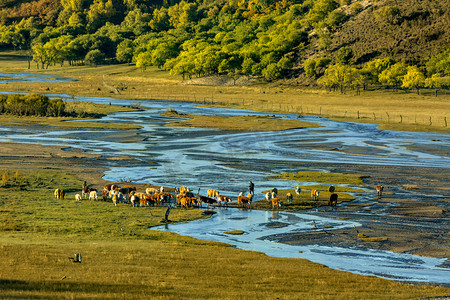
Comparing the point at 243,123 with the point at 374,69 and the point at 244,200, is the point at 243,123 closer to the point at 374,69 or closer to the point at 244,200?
the point at 244,200

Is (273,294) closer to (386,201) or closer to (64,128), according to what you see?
(386,201)

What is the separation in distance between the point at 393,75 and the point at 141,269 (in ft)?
414

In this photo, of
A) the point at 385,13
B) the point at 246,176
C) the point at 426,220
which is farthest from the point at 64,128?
the point at 385,13

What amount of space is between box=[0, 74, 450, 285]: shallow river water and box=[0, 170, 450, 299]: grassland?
8.12ft

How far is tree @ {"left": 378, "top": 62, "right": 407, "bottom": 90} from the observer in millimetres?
140125

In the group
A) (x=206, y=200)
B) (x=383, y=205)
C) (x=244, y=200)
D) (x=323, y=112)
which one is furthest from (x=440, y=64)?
(x=206, y=200)

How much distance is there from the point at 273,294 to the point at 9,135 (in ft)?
203

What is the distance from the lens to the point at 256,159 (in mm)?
61969

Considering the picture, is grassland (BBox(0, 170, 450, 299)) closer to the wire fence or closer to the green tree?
the wire fence

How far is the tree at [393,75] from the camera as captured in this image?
460ft

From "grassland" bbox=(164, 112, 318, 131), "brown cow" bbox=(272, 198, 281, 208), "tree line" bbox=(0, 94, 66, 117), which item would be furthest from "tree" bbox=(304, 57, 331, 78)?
"brown cow" bbox=(272, 198, 281, 208)

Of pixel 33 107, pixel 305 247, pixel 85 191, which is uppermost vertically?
pixel 33 107

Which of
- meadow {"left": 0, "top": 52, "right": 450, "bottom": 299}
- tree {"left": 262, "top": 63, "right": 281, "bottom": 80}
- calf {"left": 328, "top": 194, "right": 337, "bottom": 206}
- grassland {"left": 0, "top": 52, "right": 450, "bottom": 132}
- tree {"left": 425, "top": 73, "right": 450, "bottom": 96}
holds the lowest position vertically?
calf {"left": 328, "top": 194, "right": 337, "bottom": 206}

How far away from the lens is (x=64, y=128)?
3351 inches
